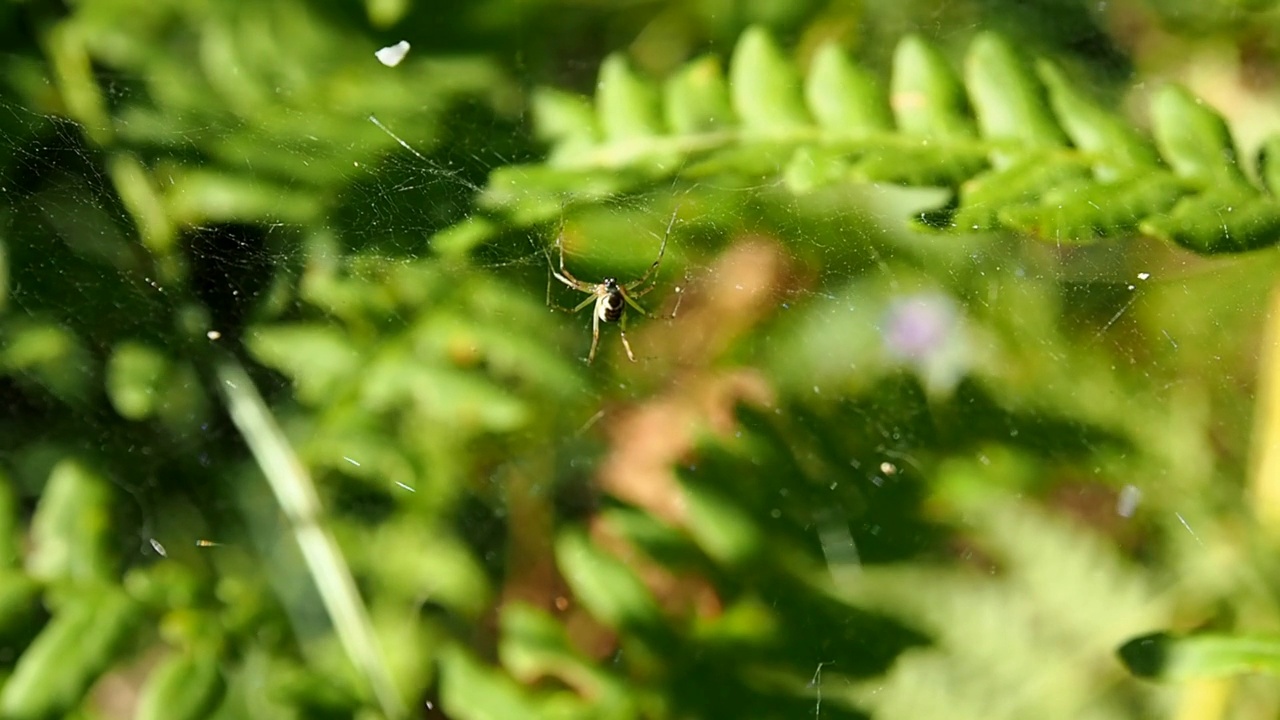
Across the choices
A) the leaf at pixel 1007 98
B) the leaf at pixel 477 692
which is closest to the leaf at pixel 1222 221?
the leaf at pixel 1007 98

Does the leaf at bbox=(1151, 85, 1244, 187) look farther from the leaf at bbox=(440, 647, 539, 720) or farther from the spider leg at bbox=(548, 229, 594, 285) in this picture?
the leaf at bbox=(440, 647, 539, 720)

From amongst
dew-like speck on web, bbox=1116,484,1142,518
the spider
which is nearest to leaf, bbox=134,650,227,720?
the spider

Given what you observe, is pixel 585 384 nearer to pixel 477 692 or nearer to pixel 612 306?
pixel 612 306

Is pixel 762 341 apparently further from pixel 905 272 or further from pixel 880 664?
pixel 880 664

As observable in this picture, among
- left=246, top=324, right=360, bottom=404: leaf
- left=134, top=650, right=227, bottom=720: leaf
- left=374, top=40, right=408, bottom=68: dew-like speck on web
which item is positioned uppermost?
left=374, top=40, right=408, bottom=68: dew-like speck on web

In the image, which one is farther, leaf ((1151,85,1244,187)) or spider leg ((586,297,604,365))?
spider leg ((586,297,604,365))

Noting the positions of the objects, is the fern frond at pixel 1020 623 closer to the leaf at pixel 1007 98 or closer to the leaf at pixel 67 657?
the leaf at pixel 1007 98
